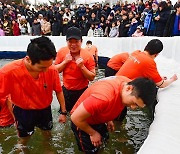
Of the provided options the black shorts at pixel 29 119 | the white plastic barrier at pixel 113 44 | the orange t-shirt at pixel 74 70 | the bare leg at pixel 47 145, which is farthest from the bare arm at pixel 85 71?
the white plastic barrier at pixel 113 44

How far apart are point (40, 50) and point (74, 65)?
1.43m

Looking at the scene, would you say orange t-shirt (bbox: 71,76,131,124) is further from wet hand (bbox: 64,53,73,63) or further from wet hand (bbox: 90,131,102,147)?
wet hand (bbox: 64,53,73,63)

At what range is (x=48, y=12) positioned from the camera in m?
17.0

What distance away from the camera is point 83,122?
2.48m

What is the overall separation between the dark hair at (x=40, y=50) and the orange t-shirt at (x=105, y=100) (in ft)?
1.64

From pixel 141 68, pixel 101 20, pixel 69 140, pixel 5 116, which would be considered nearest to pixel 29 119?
pixel 5 116

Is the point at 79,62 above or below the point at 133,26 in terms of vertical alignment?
above

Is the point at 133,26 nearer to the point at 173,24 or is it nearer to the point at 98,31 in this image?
the point at 173,24

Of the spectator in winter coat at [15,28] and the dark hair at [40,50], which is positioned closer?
the dark hair at [40,50]

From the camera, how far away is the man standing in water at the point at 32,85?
2.67 metres

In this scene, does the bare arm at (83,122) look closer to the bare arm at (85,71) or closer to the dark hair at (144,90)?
the dark hair at (144,90)

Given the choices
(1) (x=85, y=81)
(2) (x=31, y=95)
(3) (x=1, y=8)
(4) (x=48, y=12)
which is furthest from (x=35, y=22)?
(2) (x=31, y=95)

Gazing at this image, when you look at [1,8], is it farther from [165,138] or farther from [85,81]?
[165,138]

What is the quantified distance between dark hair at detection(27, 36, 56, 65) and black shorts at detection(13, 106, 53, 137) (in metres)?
0.77
